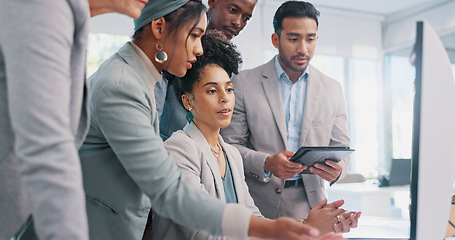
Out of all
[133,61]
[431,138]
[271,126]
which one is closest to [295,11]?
[271,126]

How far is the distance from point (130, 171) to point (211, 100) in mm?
715

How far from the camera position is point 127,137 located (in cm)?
96

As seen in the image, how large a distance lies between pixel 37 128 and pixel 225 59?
3.65 feet

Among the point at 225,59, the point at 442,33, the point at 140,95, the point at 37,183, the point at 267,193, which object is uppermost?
the point at 442,33

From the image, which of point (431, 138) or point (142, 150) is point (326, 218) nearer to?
point (431, 138)

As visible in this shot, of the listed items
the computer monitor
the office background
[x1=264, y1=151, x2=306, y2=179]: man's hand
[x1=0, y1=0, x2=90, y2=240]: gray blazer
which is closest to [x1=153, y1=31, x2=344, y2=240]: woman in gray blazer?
[x1=264, y1=151, x2=306, y2=179]: man's hand

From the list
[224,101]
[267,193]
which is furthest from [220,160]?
[267,193]

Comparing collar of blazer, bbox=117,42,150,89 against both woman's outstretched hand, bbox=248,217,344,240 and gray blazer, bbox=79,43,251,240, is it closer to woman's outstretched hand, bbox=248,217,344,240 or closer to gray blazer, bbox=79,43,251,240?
gray blazer, bbox=79,43,251,240

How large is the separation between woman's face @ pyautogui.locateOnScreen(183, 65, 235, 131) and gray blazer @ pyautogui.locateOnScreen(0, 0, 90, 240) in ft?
2.93

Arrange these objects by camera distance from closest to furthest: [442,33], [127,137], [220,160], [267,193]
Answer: [127,137]
[220,160]
[267,193]
[442,33]

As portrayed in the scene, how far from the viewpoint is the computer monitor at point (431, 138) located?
889mm

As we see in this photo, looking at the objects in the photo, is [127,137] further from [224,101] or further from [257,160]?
[257,160]

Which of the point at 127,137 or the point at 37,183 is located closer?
the point at 37,183

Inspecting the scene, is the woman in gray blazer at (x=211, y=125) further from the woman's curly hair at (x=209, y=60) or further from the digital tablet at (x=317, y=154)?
the digital tablet at (x=317, y=154)
